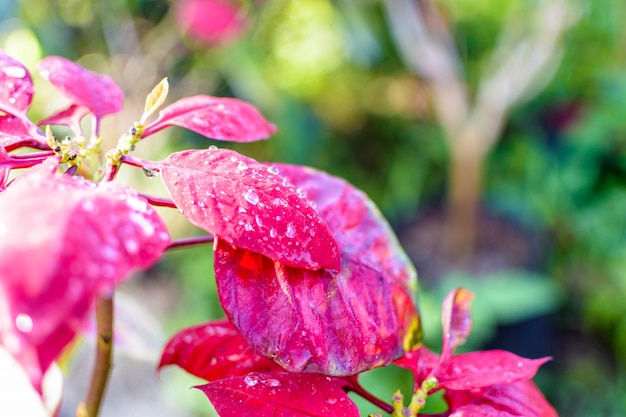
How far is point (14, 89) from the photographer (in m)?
0.30

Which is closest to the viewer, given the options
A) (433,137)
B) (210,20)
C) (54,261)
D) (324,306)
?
(54,261)

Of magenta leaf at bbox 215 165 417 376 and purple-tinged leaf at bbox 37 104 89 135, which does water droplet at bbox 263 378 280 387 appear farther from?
purple-tinged leaf at bbox 37 104 89 135

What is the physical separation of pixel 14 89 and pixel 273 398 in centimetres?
19

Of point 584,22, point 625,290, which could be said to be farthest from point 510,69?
point 584,22

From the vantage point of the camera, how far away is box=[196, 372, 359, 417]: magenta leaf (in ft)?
0.80

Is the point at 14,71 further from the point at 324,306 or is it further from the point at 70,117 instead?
the point at 324,306

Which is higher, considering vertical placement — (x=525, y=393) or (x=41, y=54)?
(x=525, y=393)

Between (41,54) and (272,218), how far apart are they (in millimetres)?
1135

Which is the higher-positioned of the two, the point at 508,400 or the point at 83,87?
the point at 83,87

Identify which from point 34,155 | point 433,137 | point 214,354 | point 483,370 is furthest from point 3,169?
point 433,137

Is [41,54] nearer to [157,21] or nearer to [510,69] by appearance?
[157,21]

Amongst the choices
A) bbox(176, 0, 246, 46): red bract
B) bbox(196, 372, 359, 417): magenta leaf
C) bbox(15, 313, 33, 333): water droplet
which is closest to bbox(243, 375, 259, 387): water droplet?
bbox(196, 372, 359, 417): magenta leaf

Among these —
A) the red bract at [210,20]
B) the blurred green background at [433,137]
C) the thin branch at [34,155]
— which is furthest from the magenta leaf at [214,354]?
the red bract at [210,20]

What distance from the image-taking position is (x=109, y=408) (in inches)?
49.7
